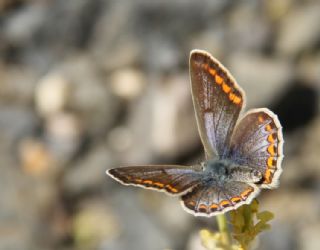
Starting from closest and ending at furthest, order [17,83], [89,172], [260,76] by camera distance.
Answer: [89,172], [260,76], [17,83]

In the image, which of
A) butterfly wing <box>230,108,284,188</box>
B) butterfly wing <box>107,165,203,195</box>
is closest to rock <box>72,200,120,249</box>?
butterfly wing <box>230,108,284,188</box>

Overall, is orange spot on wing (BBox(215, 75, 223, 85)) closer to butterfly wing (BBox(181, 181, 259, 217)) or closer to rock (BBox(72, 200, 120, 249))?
butterfly wing (BBox(181, 181, 259, 217))

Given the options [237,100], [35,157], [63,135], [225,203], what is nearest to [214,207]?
[225,203]

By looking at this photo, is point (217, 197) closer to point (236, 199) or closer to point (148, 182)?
point (236, 199)

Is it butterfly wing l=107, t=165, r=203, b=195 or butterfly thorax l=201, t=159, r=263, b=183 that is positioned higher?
butterfly wing l=107, t=165, r=203, b=195

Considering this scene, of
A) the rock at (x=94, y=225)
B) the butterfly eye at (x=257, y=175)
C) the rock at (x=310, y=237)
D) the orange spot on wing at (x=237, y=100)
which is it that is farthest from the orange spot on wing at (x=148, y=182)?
the rock at (x=310, y=237)

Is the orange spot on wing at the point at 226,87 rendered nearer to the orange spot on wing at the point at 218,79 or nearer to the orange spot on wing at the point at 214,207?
the orange spot on wing at the point at 218,79

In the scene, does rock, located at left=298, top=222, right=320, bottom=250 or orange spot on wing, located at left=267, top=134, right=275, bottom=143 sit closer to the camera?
orange spot on wing, located at left=267, top=134, right=275, bottom=143
